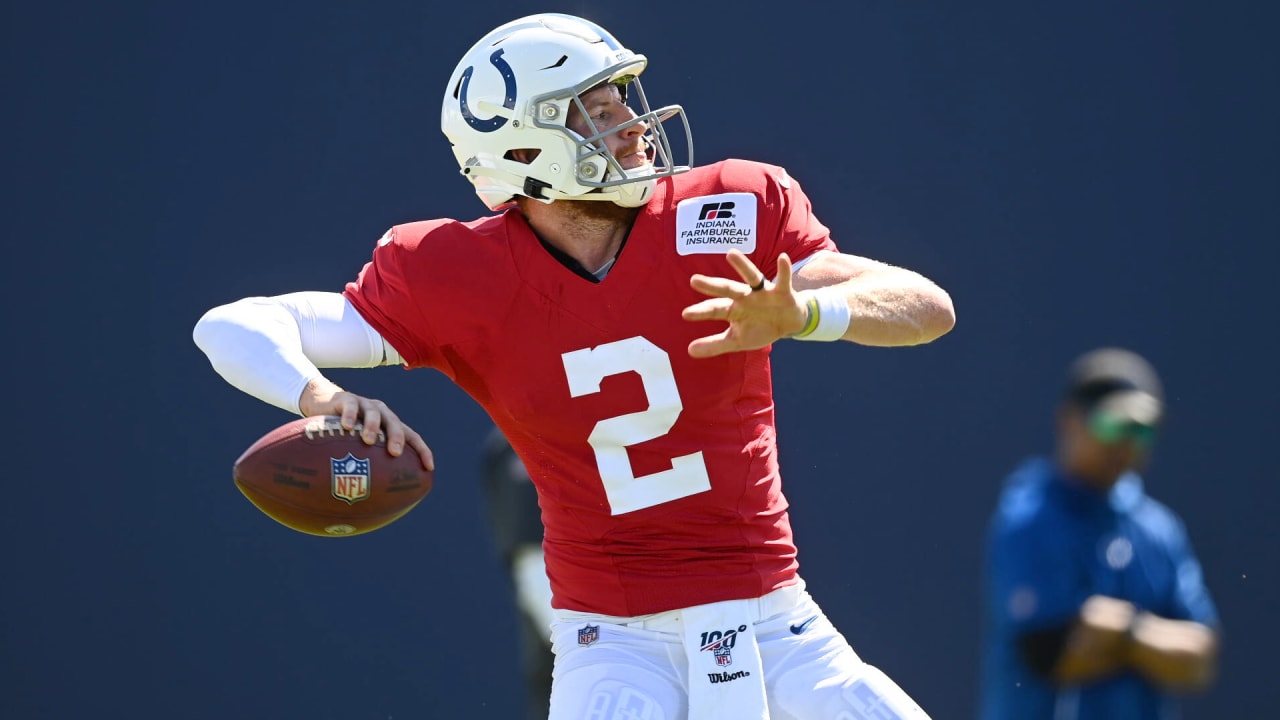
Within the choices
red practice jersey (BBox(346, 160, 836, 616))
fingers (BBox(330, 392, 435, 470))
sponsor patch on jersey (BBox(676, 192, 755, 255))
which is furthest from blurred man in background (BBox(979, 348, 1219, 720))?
fingers (BBox(330, 392, 435, 470))

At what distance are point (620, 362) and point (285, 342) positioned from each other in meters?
0.64

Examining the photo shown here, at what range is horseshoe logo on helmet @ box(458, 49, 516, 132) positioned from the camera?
316 centimetres

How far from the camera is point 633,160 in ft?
10.3

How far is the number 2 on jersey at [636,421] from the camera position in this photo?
296 cm

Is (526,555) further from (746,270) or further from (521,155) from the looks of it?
(746,270)

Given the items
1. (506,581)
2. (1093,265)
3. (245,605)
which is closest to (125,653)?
(245,605)

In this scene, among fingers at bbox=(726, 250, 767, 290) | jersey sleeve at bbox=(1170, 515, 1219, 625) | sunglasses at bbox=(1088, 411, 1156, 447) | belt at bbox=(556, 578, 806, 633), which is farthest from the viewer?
belt at bbox=(556, 578, 806, 633)

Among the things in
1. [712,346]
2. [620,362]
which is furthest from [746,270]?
[620,362]

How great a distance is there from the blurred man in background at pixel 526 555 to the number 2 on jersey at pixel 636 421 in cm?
110

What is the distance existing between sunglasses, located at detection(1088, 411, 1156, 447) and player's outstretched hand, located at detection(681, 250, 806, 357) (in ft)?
2.69

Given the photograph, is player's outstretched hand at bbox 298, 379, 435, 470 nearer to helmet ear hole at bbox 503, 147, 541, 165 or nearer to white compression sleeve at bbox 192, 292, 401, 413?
white compression sleeve at bbox 192, 292, 401, 413

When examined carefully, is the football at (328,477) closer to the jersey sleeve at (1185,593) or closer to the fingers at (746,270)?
the fingers at (746,270)

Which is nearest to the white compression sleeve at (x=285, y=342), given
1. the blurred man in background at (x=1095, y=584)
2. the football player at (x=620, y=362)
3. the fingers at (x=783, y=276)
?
the football player at (x=620, y=362)

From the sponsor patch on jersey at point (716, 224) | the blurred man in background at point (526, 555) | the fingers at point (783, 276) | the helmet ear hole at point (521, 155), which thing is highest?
the helmet ear hole at point (521, 155)
